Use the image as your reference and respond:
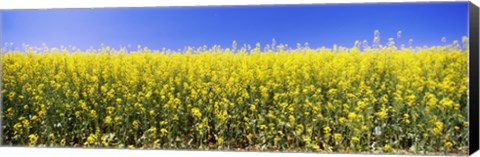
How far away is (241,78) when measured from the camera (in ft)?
24.3

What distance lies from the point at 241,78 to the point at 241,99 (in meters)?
0.18

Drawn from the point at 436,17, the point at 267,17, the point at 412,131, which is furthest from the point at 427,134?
the point at 267,17

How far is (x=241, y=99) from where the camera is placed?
24.2ft

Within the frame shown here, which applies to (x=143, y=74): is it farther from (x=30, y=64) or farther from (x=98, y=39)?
(x=30, y=64)

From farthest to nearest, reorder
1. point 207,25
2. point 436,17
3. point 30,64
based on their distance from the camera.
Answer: point 30,64
point 207,25
point 436,17

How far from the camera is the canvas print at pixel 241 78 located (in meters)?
6.94

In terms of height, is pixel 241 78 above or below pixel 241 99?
above

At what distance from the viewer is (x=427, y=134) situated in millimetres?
6930

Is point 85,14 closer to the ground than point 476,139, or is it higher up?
higher up

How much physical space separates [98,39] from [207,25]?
3.13ft

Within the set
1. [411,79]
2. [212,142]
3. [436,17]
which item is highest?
[436,17]

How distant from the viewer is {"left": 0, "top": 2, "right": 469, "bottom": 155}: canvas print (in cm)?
694

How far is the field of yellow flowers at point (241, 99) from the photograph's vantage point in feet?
22.8

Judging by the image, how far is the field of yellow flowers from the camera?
6.95m
